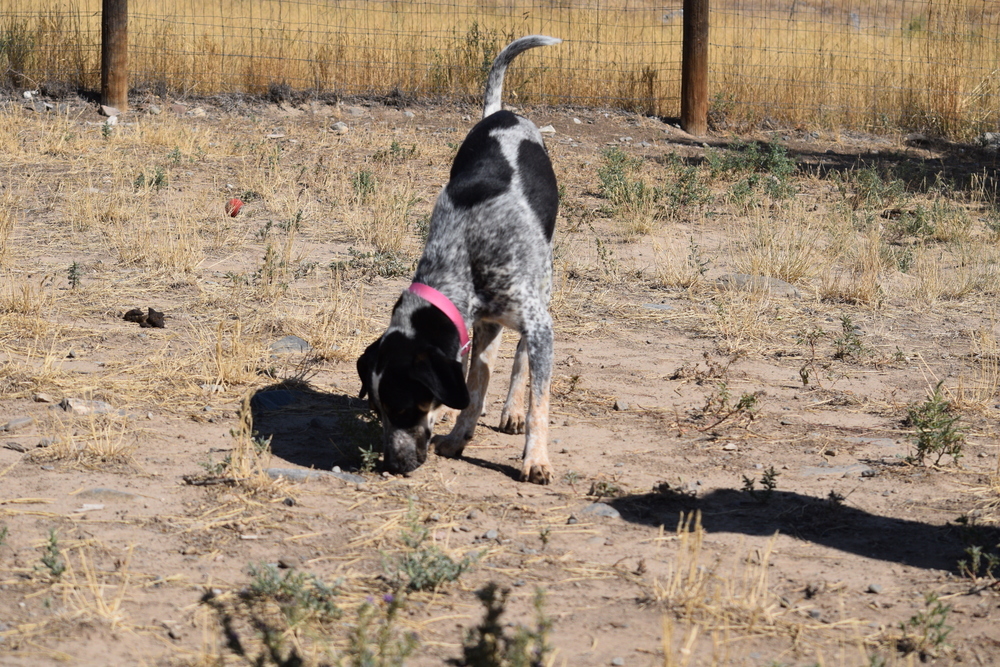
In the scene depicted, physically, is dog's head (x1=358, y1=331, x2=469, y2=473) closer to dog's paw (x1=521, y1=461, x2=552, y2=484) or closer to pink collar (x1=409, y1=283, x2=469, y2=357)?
pink collar (x1=409, y1=283, x2=469, y2=357)

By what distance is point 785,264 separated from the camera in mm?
7645

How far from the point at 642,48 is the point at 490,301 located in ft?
34.3

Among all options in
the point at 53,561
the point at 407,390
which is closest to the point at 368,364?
the point at 407,390

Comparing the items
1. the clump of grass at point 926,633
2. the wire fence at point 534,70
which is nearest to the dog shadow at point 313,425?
the clump of grass at point 926,633

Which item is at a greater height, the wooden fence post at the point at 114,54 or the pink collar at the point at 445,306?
the wooden fence post at the point at 114,54

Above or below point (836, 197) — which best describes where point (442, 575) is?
below

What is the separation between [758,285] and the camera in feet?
24.4

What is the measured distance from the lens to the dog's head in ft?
13.8

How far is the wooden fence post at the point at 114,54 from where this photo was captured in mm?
11336

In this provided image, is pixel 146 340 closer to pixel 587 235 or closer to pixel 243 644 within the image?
pixel 243 644

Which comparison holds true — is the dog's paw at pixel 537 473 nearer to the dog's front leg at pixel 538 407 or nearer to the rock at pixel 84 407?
the dog's front leg at pixel 538 407

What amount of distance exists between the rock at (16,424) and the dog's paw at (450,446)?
5.89ft

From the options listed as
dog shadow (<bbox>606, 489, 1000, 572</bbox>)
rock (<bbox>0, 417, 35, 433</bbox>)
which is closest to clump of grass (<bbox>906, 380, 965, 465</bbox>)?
dog shadow (<bbox>606, 489, 1000, 572</bbox>)

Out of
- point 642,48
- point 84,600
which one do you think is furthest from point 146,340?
point 642,48
